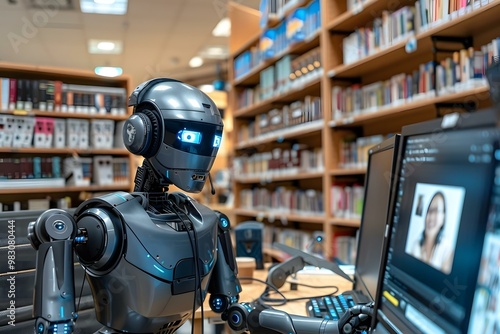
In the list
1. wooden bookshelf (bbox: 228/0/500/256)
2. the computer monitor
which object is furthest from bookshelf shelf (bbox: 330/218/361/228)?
the computer monitor

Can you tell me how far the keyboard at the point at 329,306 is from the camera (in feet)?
3.61

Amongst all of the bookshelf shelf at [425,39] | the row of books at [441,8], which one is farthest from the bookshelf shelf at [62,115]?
the row of books at [441,8]

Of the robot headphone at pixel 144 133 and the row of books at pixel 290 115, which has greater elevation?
the row of books at pixel 290 115

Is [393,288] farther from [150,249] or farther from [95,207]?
[95,207]

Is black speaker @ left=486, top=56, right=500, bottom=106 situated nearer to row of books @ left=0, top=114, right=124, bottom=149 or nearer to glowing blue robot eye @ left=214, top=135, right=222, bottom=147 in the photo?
glowing blue robot eye @ left=214, top=135, right=222, bottom=147

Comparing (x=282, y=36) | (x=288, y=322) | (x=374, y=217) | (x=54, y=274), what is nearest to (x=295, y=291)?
(x=374, y=217)

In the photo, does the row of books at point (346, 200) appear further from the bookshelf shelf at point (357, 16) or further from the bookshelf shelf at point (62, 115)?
the bookshelf shelf at point (62, 115)

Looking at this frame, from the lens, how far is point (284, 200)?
3787mm

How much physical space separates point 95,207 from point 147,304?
237 mm

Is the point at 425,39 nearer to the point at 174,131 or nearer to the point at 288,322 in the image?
the point at 174,131

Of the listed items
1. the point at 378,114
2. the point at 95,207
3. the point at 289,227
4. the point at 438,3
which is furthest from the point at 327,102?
the point at 95,207

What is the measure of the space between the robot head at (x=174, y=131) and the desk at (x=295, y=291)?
0.37 metres

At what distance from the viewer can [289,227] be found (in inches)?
159

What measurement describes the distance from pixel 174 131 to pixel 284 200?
112 inches
